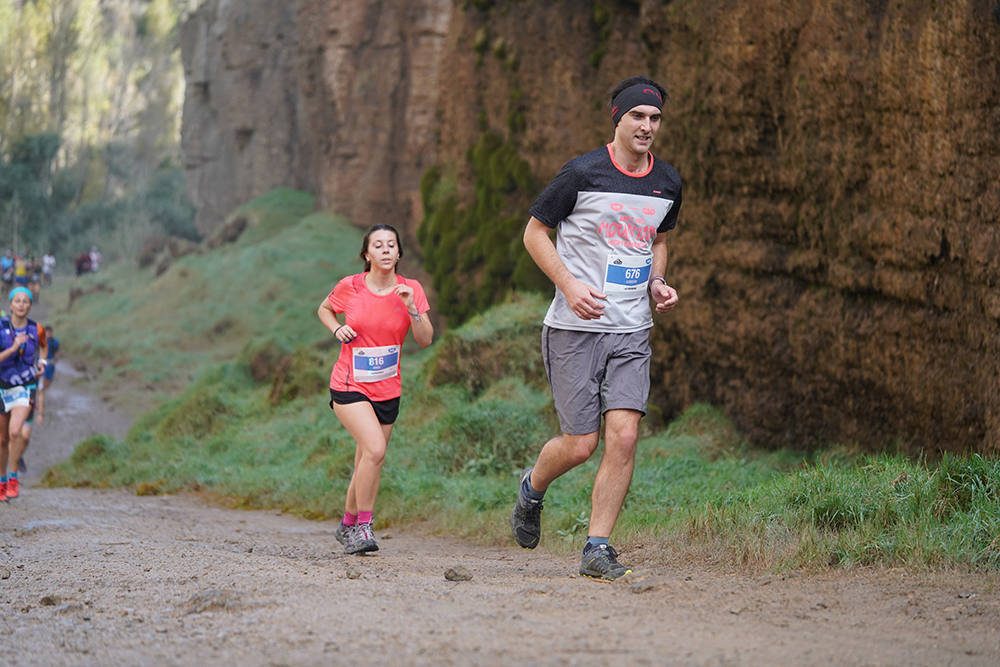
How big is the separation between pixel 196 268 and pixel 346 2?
27.6ft

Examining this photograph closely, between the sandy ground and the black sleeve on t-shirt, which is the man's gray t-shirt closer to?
the black sleeve on t-shirt

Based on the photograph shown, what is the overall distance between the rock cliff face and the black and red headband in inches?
86.4

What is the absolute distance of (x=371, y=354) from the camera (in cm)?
659

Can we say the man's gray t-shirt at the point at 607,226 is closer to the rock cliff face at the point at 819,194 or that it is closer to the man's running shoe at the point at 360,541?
the man's running shoe at the point at 360,541

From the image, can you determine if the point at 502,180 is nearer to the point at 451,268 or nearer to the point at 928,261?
the point at 451,268

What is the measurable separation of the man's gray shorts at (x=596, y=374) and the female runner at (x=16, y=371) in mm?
6445

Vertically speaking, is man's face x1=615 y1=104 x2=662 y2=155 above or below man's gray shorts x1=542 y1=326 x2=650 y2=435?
above

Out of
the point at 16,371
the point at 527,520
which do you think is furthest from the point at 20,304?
the point at 527,520

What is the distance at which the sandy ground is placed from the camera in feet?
12.5

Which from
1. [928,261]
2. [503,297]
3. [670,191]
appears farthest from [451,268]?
[670,191]

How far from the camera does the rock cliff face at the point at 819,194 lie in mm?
6617

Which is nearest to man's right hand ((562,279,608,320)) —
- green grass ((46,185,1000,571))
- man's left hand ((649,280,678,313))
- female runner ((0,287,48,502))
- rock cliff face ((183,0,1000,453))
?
man's left hand ((649,280,678,313))

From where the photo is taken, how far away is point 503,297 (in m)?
15.7

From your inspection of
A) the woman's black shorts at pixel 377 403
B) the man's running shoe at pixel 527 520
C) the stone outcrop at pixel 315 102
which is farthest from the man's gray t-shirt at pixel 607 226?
the stone outcrop at pixel 315 102
